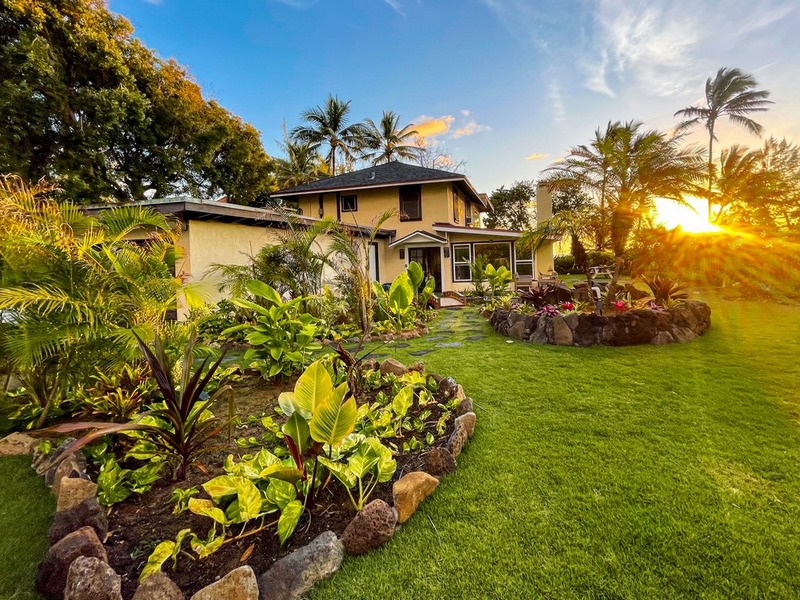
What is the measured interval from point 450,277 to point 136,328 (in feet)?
42.6

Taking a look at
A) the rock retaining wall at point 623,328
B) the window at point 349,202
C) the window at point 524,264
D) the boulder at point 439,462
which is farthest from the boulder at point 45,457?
the window at point 524,264

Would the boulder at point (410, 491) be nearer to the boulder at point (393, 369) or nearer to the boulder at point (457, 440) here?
the boulder at point (457, 440)

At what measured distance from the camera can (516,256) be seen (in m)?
15.9

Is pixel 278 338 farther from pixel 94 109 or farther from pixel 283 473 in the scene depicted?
pixel 94 109

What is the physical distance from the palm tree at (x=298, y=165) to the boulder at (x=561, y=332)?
79.3ft

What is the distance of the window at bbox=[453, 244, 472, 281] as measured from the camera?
1513 centimetres

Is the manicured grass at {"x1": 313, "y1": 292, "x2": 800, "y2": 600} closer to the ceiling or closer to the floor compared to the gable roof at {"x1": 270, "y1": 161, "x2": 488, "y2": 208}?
closer to the floor

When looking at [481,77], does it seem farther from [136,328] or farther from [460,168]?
[460,168]

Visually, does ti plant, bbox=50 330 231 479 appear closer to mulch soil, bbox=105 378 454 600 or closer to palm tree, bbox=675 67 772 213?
mulch soil, bbox=105 378 454 600

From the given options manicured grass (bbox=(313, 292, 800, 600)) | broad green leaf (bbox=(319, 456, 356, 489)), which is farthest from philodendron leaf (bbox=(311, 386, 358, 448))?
manicured grass (bbox=(313, 292, 800, 600))

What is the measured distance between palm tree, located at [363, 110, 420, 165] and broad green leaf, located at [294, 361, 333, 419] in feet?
89.8

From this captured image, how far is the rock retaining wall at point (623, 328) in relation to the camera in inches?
232

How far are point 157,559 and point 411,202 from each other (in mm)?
14909

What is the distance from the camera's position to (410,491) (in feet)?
7.06
